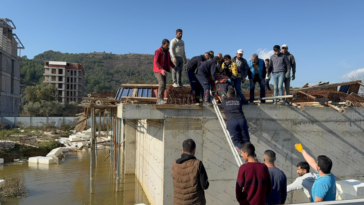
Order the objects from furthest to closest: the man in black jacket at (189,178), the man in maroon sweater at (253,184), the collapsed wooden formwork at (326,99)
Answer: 1. the collapsed wooden formwork at (326,99)
2. the man in black jacket at (189,178)
3. the man in maroon sweater at (253,184)

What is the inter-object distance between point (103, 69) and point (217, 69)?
4273 inches

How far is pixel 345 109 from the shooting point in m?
8.08

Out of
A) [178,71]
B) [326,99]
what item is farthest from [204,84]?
[326,99]

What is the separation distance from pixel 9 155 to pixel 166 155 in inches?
705

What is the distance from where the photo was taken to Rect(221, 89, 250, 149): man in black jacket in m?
5.50

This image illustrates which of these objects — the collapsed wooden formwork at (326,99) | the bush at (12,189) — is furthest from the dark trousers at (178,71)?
the bush at (12,189)

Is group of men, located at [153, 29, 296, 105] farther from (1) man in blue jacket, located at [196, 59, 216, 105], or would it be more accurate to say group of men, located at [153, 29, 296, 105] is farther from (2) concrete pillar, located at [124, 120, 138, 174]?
(2) concrete pillar, located at [124, 120, 138, 174]

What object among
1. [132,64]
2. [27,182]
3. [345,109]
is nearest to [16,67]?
[27,182]

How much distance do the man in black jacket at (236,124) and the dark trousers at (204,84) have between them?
1223mm

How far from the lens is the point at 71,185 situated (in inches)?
512

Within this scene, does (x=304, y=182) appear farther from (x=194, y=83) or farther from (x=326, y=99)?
(x=326, y=99)

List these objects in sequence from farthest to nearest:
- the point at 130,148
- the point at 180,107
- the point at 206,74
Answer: the point at 130,148 < the point at 206,74 < the point at 180,107

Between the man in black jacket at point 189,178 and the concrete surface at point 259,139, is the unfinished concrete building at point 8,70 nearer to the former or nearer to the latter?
the concrete surface at point 259,139

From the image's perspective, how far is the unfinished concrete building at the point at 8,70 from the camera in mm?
36406
